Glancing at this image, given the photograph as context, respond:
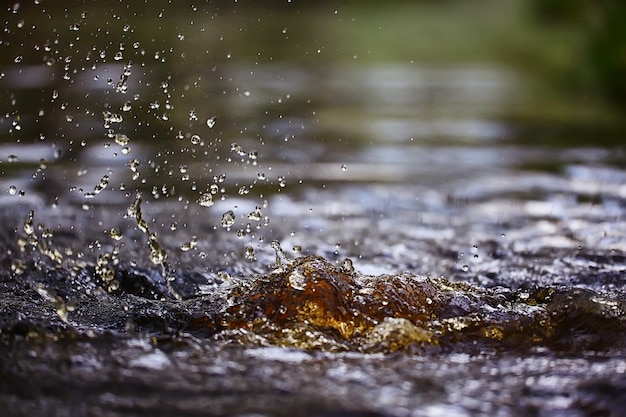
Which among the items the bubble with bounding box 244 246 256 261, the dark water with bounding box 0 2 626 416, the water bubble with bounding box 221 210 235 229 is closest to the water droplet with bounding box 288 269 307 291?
the dark water with bounding box 0 2 626 416

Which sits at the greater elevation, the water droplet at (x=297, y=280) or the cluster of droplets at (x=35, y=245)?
the cluster of droplets at (x=35, y=245)

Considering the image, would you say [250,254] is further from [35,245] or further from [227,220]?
[35,245]

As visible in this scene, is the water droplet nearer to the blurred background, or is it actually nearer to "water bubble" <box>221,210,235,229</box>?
"water bubble" <box>221,210,235,229</box>

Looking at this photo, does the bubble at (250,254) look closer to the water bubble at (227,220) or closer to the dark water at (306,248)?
the dark water at (306,248)

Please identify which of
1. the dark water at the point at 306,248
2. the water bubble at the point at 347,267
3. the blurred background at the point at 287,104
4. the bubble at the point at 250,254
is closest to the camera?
the dark water at the point at 306,248

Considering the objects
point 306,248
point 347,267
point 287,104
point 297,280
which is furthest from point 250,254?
point 287,104

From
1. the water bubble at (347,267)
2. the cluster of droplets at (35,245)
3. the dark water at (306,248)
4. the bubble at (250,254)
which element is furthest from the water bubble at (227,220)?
the water bubble at (347,267)

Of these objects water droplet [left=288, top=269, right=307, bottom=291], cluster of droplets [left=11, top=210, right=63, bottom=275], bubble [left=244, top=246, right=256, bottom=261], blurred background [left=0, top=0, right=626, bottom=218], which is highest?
blurred background [left=0, top=0, right=626, bottom=218]

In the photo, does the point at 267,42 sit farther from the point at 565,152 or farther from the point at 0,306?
the point at 0,306
